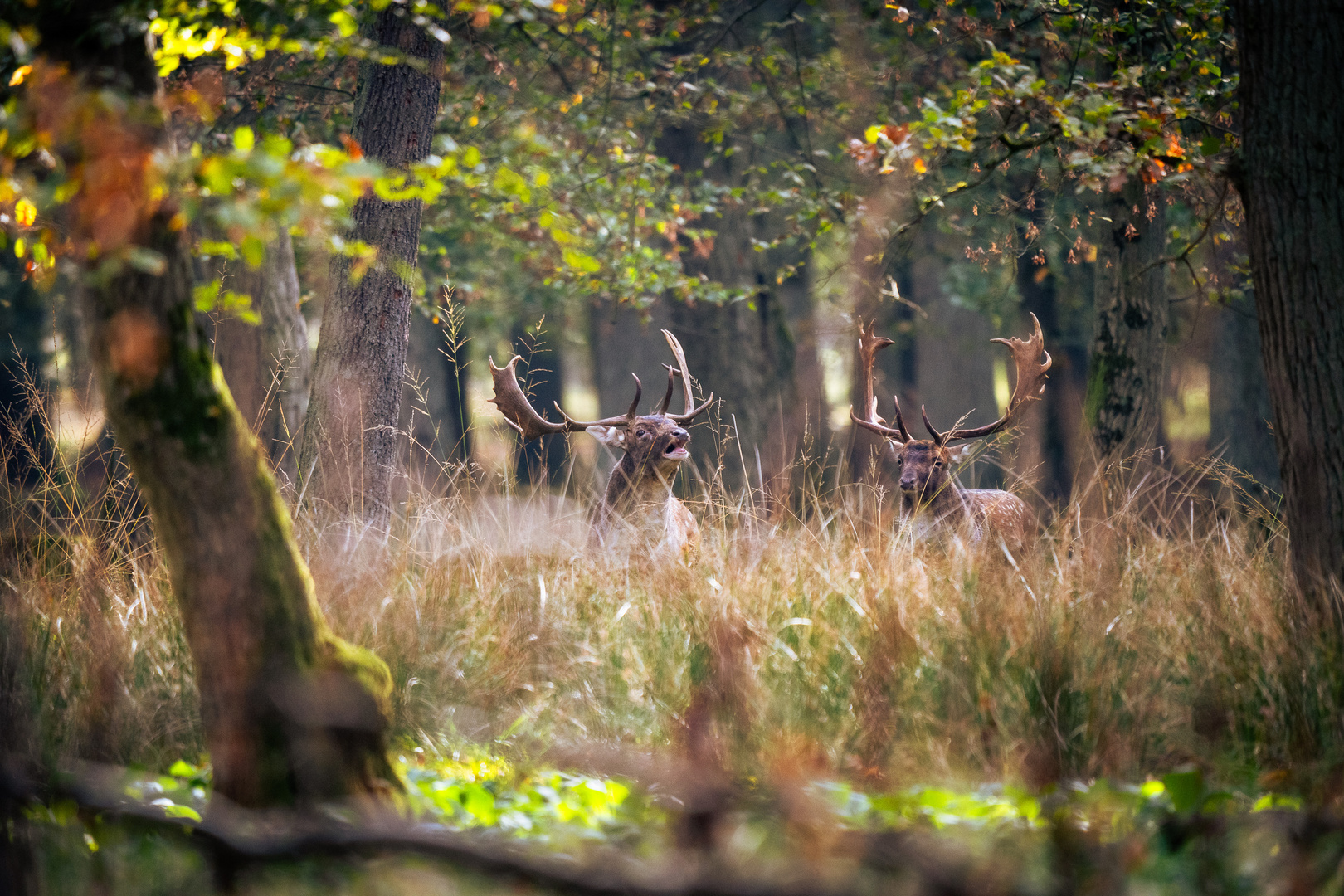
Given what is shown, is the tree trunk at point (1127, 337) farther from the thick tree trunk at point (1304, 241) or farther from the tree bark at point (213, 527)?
the tree bark at point (213, 527)

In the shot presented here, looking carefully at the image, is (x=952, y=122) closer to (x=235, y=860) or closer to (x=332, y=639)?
(x=332, y=639)

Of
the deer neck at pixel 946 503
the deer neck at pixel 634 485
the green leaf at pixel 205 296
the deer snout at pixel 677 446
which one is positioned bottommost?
the deer neck at pixel 946 503

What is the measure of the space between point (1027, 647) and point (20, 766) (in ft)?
10.4

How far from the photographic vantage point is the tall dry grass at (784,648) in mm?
3432

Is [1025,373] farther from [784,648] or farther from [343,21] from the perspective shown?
[343,21]

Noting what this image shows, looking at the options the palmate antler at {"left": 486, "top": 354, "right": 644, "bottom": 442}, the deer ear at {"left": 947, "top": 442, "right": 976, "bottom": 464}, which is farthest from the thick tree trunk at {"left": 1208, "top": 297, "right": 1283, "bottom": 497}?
the palmate antler at {"left": 486, "top": 354, "right": 644, "bottom": 442}

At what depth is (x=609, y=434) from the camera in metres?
6.72

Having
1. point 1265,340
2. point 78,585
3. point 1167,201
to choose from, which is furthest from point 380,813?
point 1167,201

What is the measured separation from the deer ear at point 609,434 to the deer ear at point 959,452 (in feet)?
7.37

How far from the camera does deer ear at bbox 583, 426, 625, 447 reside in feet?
21.8

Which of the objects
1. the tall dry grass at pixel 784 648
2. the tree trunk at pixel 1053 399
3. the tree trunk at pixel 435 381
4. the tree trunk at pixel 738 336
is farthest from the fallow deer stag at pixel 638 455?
the tree trunk at pixel 1053 399

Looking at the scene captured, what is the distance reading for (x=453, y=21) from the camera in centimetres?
723

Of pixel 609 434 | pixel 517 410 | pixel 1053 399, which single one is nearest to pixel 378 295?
pixel 517 410

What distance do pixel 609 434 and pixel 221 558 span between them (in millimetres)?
4037
